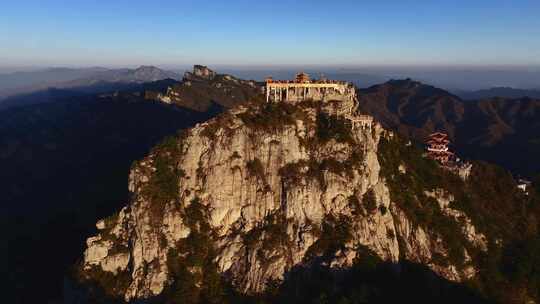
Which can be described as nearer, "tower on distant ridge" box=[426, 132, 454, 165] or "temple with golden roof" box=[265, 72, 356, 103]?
"temple with golden roof" box=[265, 72, 356, 103]

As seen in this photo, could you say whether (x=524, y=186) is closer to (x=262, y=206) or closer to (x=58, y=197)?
(x=262, y=206)

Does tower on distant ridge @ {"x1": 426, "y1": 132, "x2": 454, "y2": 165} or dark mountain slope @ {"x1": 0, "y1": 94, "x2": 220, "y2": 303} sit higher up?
tower on distant ridge @ {"x1": 426, "y1": 132, "x2": 454, "y2": 165}

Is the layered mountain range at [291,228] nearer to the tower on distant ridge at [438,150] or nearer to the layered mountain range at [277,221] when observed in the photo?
the layered mountain range at [277,221]

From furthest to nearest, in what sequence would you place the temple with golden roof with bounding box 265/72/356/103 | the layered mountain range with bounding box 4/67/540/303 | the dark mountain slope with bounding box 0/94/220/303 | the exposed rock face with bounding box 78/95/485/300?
the dark mountain slope with bounding box 0/94/220/303
the temple with golden roof with bounding box 265/72/356/103
the exposed rock face with bounding box 78/95/485/300
the layered mountain range with bounding box 4/67/540/303

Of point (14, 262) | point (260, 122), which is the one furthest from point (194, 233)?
point (14, 262)

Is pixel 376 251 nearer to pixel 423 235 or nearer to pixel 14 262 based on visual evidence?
pixel 423 235

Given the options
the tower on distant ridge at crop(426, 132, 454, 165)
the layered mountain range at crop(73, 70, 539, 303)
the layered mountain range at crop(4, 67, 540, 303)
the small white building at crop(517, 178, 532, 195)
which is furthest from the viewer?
the small white building at crop(517, 178, 532, 195)

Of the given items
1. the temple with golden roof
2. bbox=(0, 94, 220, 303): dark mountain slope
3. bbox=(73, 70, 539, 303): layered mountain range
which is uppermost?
the temple with golden roof

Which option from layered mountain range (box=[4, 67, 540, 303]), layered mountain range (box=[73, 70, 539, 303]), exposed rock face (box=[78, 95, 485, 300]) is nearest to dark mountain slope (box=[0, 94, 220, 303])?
layered mountain range (box=[4, 67, 540, 303])

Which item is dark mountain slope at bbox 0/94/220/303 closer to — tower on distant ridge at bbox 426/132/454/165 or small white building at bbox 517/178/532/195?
tower on distant ridge at bbox 426/132/454/165

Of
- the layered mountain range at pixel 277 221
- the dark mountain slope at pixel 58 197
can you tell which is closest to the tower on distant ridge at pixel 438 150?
the layered mountain range at pixel 277 221
